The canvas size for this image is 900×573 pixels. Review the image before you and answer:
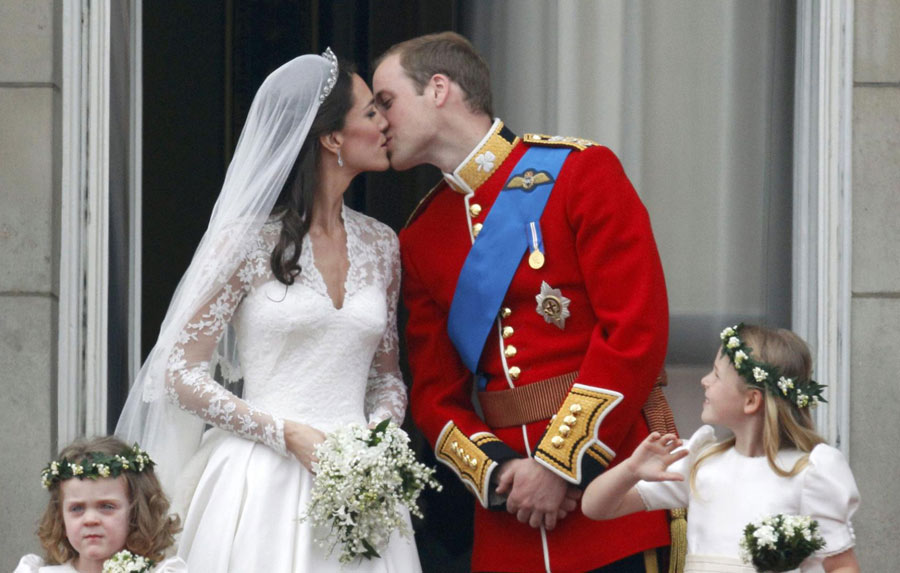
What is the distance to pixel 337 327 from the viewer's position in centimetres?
465

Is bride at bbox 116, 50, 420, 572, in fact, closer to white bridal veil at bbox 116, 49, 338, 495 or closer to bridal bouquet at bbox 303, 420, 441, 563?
white bridal veil at bbox 116, 49, 338, 495

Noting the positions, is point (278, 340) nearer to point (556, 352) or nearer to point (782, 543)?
point (556, 352)

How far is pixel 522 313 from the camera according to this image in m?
4.73

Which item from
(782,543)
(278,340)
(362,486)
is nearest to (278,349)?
(278,340)

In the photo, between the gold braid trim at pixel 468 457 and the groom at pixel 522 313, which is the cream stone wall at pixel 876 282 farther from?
the gold braid trim at pixel 468 457

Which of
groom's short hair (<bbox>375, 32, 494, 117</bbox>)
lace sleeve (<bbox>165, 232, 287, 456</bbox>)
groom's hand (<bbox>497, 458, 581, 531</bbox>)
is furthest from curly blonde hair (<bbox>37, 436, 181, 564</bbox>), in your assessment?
groom's short hair (<bbox>375, 32, 494, 117</bbox>)

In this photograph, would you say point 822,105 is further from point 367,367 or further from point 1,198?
point 1,198

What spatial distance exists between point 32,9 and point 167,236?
1.05 meters

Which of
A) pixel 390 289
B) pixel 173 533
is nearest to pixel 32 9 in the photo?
pixel 390 289

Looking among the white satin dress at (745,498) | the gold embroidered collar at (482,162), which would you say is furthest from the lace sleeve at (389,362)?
the white satin dress at (745,498)

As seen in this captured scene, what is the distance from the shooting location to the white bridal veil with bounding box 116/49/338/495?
4.60 meters

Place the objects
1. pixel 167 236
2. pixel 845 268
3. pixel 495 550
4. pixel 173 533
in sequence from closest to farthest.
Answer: pixel 173 533 → pixel 495 550 → pixel 845 268 → pixel 167 236

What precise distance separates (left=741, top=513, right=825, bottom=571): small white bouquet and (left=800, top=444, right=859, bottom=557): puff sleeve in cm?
13

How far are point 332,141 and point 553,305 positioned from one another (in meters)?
0.81
